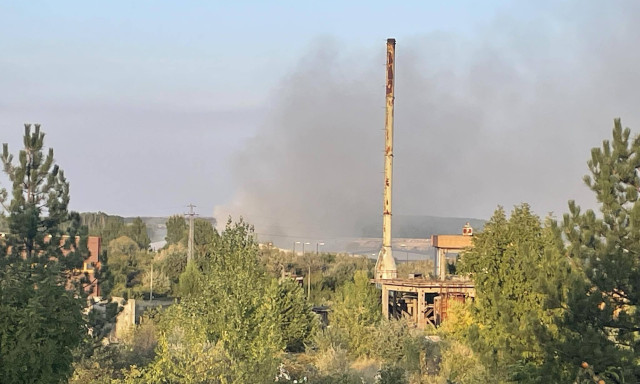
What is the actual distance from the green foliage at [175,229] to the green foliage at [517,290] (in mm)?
89283

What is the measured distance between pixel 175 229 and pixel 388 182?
2517 inches

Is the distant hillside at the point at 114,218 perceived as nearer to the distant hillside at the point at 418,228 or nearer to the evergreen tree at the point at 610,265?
the distant hillside at the point at 418,228

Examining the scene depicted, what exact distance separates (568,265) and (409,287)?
2948cm

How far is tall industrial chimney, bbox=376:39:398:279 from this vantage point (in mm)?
55219

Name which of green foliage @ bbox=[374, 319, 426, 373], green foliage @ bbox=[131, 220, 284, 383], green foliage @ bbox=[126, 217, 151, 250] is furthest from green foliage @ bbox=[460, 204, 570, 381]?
green foliage @ bbox=[126, 217, 151, 250]

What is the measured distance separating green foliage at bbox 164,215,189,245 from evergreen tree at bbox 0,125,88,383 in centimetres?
7835

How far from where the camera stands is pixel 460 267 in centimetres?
2645

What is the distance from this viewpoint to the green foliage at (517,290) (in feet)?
67.4

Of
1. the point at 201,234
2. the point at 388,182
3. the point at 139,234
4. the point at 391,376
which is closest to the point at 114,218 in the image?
the point at 139,234

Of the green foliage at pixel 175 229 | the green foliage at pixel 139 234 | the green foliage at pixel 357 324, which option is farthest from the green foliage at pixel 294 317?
the green foliage at pixel 139 234

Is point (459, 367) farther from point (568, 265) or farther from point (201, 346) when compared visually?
point (201, 346)

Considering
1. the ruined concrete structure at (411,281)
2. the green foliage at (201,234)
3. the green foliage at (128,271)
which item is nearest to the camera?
the ruined concrete structure at (411,281)

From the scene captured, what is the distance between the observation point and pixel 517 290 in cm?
2331

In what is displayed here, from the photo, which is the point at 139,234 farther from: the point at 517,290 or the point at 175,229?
the point at 517,290
